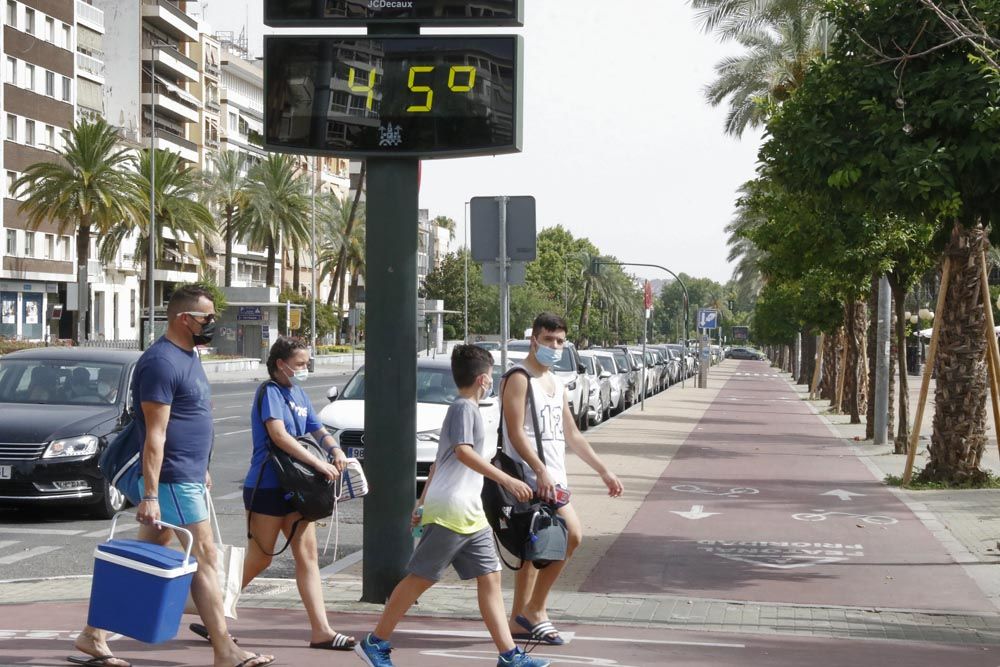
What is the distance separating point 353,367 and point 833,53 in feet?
212

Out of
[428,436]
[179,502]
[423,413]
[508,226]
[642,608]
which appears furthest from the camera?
[423,413]

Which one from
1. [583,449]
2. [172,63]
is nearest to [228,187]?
[172,63]

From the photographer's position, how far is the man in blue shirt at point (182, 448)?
21.0ft

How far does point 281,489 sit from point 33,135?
5935 centimetres

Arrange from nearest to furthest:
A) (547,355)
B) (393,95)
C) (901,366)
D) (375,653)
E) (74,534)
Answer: (375,653) < (547,355) < (393,95) < (74,534) < (901,366)

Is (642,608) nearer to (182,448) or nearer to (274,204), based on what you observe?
(182,448)

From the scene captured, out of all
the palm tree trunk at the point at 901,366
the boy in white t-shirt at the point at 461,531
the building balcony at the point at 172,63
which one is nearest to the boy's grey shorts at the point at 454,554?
the boy in white t-shirt at the point at 461,531

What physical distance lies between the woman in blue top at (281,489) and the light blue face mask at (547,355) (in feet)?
3.75

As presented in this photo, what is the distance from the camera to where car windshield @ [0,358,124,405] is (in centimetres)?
1366

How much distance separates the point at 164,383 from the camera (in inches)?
252

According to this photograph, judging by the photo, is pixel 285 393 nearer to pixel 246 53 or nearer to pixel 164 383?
pixel 164 383

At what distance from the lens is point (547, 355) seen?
7695 millimetres

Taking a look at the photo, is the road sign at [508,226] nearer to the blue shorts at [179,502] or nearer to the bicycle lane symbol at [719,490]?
the bicycle lane symbol at [719,490]

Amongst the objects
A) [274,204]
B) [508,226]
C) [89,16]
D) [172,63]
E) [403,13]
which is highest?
[172,63]
